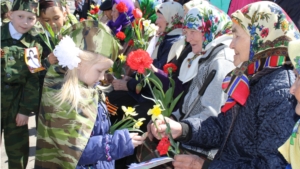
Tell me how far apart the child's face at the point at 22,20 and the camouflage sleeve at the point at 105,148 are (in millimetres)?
1708

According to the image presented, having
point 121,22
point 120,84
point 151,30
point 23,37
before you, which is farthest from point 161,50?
point 23,37

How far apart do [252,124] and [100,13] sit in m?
4.92

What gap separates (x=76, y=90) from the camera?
6.79ft

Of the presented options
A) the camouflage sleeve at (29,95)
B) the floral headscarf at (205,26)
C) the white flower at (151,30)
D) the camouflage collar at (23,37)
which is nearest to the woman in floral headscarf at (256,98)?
the floral headscarf at (205,26)

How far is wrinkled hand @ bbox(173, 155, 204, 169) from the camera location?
6.31 ft

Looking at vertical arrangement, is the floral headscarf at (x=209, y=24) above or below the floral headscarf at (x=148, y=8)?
above

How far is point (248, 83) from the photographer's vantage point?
1.79 metres

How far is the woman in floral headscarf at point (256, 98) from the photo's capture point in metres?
1.55

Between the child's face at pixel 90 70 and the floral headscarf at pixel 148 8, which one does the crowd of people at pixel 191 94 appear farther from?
the floral headscarf at pixel 148 8

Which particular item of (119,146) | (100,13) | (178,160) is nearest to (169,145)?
(178,160)

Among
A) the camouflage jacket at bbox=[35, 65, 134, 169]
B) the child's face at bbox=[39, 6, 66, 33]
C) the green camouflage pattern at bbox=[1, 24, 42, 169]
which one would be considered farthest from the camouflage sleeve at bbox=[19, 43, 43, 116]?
the camouflage jacket at bbox=[35, 65, 134, 169]

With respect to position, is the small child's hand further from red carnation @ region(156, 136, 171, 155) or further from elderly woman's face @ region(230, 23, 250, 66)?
elderly woman's face @ region(230, 23, 250, 66)

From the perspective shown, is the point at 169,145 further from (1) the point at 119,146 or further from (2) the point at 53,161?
(2) the point at 53,161

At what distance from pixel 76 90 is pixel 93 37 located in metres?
0.35
